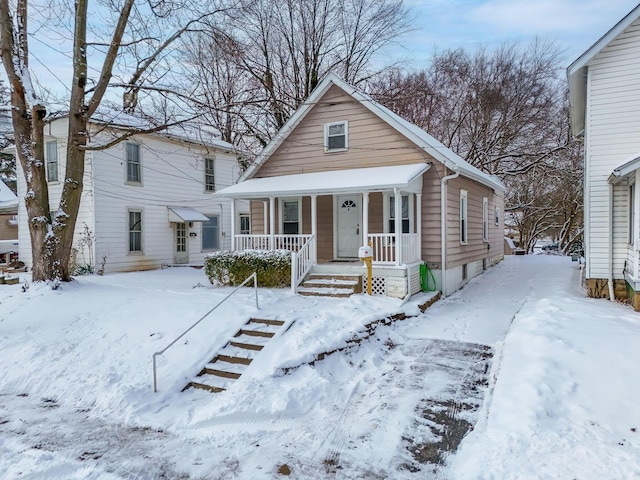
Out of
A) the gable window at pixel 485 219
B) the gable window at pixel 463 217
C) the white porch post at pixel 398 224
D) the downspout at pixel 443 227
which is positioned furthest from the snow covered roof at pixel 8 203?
the gable window at pixel 485 219

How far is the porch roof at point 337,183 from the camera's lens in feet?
33.5

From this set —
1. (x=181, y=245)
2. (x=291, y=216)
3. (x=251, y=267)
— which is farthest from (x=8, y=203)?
(x=251, y=267)

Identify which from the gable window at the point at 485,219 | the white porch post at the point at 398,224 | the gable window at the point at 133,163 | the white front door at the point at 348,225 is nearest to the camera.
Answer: the white porch post at the point at 398,224

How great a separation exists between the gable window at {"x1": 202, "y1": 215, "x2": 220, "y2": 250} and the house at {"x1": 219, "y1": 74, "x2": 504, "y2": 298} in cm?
593

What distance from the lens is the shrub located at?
35.3 ft

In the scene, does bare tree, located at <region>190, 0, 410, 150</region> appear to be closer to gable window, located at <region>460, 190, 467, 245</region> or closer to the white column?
the white column

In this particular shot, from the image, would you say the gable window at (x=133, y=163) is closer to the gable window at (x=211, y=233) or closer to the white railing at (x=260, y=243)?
the gable window at (x=211, y=233)

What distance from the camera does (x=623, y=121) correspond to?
31.8 ft

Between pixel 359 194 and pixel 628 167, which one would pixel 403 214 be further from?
pixel 628 167

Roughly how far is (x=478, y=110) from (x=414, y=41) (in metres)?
5.85

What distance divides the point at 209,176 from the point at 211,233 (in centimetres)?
266

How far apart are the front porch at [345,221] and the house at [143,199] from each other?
2805 millimetres

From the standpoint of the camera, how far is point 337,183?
432 inches

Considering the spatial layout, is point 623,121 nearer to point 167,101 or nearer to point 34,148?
point 167,101
